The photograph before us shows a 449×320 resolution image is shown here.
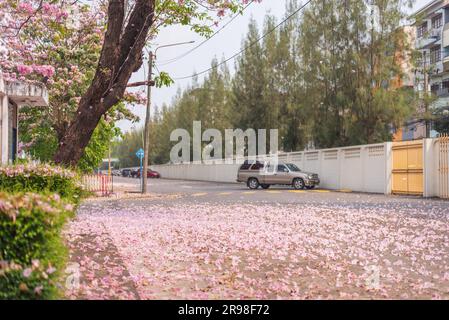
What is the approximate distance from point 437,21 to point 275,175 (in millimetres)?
29128

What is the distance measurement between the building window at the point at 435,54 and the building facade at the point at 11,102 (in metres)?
42.1

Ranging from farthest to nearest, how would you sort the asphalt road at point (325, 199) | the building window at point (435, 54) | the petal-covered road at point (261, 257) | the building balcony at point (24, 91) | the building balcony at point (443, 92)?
1. the building window at point (435, 54)
2. the building balcony at point (443, 92)
3. the asphalt road at point (325, 199)
4. the building balcony at point (24, 91)
5. the petal-covered road at point (261, 257)

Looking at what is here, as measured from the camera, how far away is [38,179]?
9.45m

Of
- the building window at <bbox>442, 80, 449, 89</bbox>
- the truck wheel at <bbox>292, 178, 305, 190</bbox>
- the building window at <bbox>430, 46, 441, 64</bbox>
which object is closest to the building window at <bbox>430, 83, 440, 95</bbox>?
the building window at <bbox>442, 80, 449, 89</bbox>

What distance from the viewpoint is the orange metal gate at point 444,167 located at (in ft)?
73.4

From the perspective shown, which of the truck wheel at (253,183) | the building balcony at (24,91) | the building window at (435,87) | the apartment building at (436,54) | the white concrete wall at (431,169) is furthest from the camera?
the building window at (435,87)

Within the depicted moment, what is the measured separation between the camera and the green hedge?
4.08 metres

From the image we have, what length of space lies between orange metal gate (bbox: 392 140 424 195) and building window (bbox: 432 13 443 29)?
29.3m

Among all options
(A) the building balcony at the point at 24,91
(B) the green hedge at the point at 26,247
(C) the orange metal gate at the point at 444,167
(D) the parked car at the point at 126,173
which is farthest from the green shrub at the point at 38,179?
(D) the parked car at the point at 126,173

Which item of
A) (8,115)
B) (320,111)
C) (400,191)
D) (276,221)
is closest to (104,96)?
(276,221)

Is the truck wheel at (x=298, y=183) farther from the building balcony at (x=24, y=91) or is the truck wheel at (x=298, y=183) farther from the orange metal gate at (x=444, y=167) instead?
the building balcony at (x=24, y=91)

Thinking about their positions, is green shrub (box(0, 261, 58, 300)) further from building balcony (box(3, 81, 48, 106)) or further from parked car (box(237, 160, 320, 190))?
parked car (box(237, 160, 320, 190))

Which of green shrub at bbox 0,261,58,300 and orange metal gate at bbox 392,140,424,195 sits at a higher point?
orange metal gate at bbox 392,140,424,195
